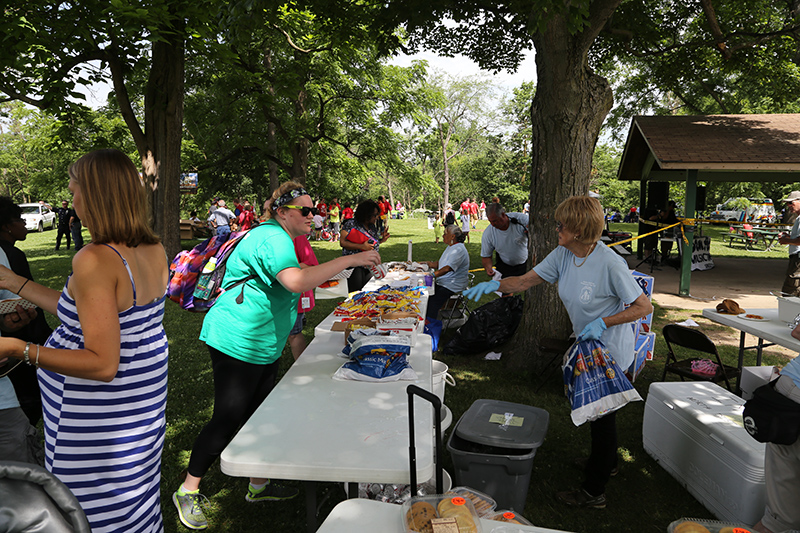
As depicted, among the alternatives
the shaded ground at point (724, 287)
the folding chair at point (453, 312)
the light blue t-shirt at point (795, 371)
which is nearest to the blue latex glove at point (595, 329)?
the light blue t-shirt at point (795, 371)

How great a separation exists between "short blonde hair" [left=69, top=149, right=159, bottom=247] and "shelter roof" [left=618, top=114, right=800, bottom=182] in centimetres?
1021

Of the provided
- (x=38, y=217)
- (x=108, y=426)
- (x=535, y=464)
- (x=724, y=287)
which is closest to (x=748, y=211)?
(x=724, y=287)

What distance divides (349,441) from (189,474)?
129cm

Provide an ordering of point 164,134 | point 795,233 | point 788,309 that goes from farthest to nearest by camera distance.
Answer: point 164,134 → point 795,233 → point 788,309

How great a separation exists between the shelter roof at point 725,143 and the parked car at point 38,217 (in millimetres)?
29841

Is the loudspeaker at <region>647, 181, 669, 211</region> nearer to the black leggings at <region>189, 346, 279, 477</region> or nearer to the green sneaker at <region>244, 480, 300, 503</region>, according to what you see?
the green sneaker at <region>244, 480, 300, 503</region>

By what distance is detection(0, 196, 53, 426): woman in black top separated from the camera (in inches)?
91.9

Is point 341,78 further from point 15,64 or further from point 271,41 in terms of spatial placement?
point 15,64

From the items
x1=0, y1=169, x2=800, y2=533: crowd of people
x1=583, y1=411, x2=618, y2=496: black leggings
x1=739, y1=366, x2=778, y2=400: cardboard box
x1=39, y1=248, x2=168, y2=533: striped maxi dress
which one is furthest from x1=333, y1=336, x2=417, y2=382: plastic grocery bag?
x1=739, y1=366, x2=778, y2=400: cardboard box

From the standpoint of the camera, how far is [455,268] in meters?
6.51

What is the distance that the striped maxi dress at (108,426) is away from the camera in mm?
1650

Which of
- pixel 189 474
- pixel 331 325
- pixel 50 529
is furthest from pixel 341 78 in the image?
pixel 50 529

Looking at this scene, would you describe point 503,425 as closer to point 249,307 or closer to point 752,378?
point 249,307

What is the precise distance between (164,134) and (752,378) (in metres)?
9.72
